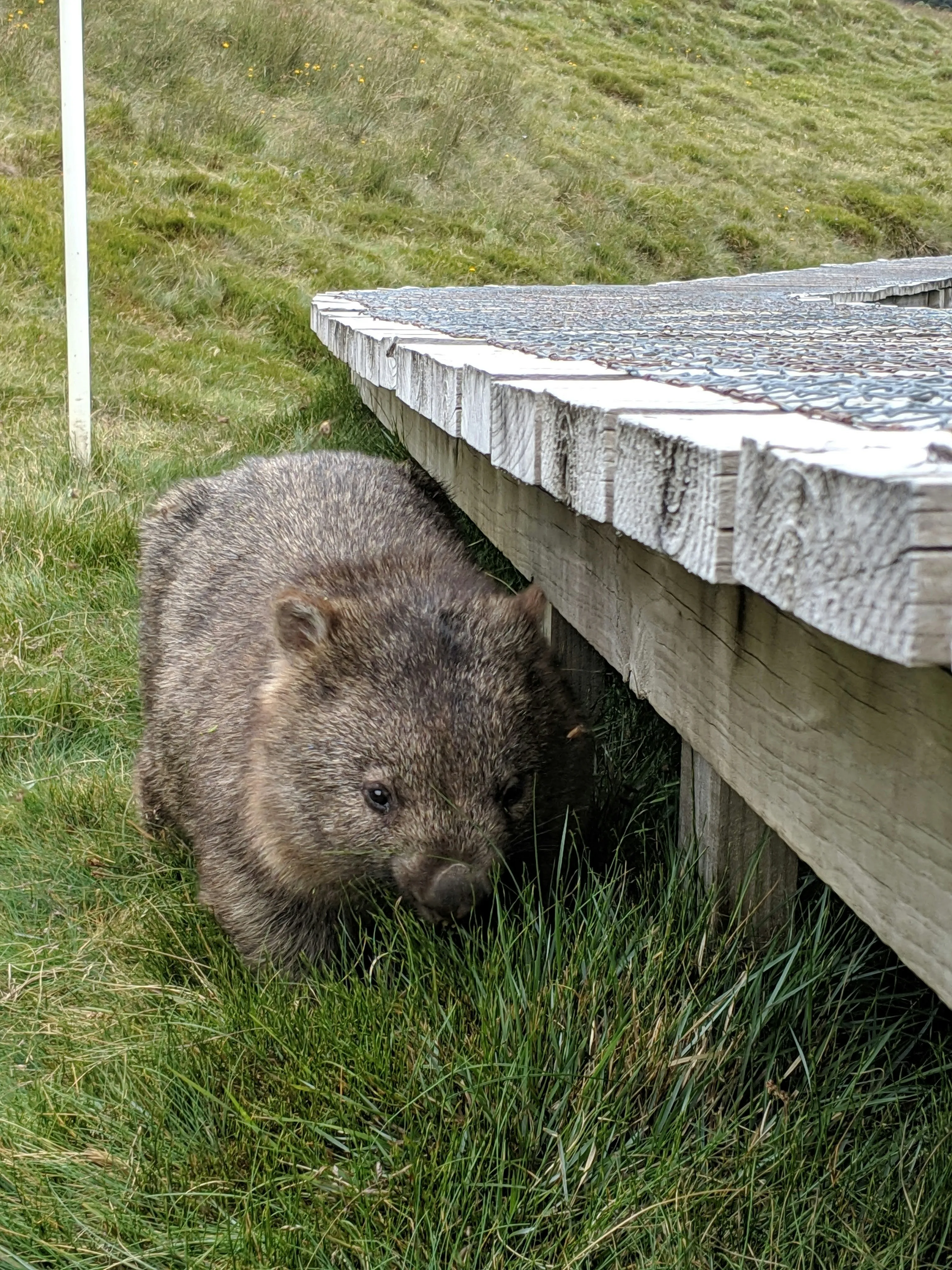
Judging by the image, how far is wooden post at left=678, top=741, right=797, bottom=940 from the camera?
2102mm

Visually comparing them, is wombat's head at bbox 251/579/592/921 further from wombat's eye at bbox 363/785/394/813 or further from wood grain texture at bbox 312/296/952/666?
wood grain texture at bbox 312/296/952/666

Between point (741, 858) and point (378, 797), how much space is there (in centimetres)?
65

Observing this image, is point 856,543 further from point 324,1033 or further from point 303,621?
point 303,621

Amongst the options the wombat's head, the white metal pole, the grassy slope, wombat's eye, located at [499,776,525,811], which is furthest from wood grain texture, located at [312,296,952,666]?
the white metal pole

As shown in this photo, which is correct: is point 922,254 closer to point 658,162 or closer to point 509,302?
point 658,162

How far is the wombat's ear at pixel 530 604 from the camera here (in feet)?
8.66

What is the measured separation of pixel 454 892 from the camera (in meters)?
2.19

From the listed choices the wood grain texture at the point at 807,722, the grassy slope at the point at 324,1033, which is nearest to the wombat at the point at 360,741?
the grassy slope at the point at 324,1033

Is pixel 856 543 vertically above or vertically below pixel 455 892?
above

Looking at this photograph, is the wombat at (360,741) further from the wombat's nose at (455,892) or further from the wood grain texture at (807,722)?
the wood grain texture at (807,722)

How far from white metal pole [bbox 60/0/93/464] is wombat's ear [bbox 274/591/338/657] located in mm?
3309

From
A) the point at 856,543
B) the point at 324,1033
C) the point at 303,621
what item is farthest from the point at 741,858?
the point at 856,543

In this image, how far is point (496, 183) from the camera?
13.8 metres

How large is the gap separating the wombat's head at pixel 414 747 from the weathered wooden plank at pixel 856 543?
1.22m
